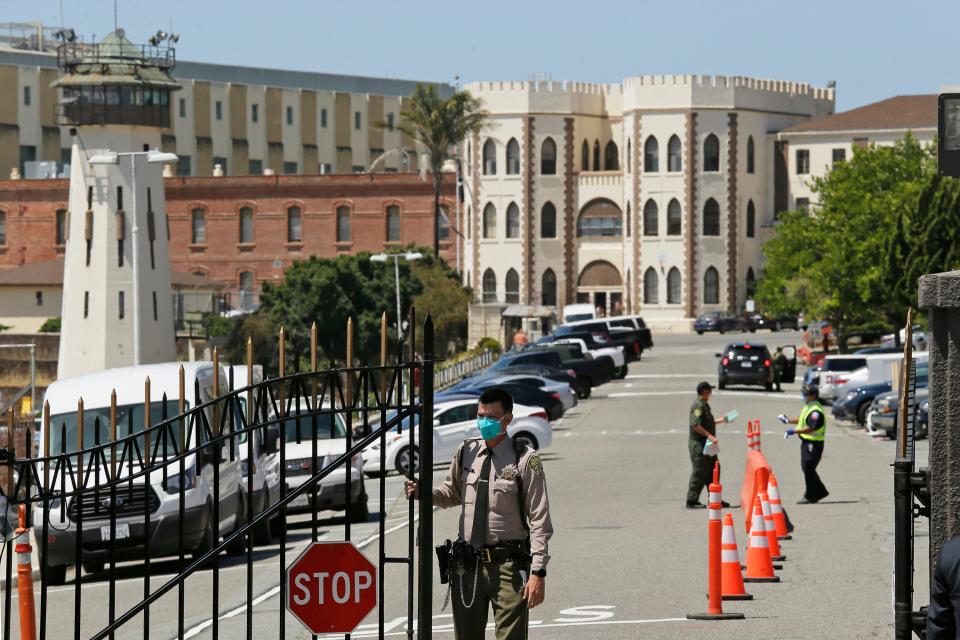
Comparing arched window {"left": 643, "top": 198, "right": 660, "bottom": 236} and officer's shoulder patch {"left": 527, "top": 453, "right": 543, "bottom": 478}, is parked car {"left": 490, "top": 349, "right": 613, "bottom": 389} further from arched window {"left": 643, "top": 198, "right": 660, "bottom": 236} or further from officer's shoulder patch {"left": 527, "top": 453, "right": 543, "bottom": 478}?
arched window {"left": 643, "top": 198, "right": 660, "bottom": 236}

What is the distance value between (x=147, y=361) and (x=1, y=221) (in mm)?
51992

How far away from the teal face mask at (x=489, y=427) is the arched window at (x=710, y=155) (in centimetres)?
9831

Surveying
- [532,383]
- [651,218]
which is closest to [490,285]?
[651,218]

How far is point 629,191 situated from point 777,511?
297 feet

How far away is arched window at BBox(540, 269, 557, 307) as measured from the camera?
109750 millimetres

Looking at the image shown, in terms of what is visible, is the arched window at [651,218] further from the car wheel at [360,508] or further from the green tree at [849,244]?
the car wheel at [360,508]

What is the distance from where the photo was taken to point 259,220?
11344cm

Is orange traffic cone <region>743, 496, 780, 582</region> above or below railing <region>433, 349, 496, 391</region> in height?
above

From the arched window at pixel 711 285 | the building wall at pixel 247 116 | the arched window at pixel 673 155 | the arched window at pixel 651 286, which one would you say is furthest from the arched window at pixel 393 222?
the building wall at pixel 247 116

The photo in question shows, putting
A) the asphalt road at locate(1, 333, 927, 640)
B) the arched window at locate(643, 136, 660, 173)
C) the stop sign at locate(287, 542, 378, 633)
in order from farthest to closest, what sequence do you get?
the arched window at locate(643, 136, 660, 173) < the asphalt road at locate(1, 333, 927, 640) < the stop sign at locate(287, 542, 378, 633)

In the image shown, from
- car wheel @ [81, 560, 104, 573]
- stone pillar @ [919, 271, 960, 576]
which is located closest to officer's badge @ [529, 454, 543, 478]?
stone pillar @ [919, 271, 960, 576]

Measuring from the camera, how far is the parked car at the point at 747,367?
184 feet

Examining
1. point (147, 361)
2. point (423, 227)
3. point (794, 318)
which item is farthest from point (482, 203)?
point (147, 361)

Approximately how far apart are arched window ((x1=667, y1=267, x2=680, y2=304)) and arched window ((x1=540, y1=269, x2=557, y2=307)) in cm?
730
